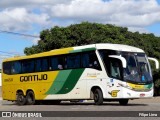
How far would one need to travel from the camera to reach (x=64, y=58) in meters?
25.7

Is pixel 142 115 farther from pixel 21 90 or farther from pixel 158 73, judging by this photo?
pixel 158 73

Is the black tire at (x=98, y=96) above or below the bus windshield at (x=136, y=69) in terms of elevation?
below

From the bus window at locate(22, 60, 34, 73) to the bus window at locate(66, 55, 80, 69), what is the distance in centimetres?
362

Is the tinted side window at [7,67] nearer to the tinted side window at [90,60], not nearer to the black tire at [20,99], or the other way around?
the black tire at [20,99]

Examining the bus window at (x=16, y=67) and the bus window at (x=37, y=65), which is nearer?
the bus window at (x=37, y=65)

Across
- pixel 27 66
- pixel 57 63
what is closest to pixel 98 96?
pixel 57 63

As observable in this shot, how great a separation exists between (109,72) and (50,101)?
25.0 feet

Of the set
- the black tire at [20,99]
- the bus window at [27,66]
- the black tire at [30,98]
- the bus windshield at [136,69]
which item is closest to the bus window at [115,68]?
the bus windshield at [136,69]

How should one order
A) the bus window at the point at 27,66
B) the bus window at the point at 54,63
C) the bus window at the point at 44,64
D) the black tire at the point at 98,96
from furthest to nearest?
the bus window at the point at 27,66 < the bus window at the point at 44,64 < the bus window at the point at 54,63 < the black tire at the point at 98,96

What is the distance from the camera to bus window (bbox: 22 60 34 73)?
92.7 ft

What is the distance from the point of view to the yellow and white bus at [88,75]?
2295 centimetres

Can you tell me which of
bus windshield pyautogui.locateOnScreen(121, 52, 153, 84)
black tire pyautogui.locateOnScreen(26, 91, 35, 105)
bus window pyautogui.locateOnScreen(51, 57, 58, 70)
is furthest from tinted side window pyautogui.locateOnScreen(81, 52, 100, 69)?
black tire pyautogui.locateOnScreen(26, 91, 35, 105)

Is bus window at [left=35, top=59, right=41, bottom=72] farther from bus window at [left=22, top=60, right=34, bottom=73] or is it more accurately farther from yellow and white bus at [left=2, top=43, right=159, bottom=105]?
bus window at [left=22, top=60, right=34, bottom=73]

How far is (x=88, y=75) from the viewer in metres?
24.1
